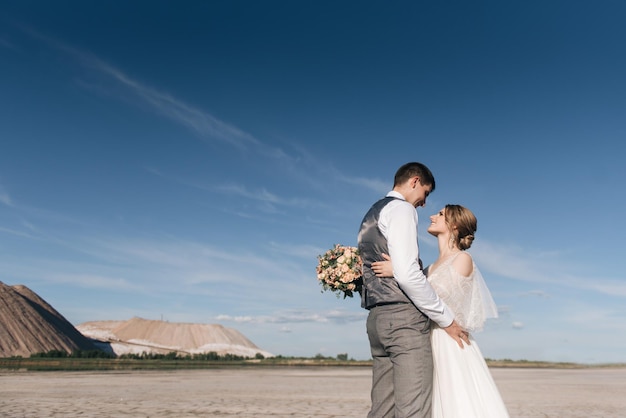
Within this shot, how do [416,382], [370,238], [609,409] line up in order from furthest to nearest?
1. [609,409]
2. [370,238]
3. [416,382]

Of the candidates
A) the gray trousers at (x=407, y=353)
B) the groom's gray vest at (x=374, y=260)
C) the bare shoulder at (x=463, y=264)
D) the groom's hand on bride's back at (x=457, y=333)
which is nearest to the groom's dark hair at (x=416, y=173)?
the groom's gray vest at (x=374, y=260)

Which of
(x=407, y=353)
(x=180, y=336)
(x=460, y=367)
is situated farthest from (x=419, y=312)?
(x=180, y=336)

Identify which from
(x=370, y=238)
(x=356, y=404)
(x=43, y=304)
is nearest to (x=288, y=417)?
(x=356, y=404)

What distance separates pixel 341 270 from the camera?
15.8 ft

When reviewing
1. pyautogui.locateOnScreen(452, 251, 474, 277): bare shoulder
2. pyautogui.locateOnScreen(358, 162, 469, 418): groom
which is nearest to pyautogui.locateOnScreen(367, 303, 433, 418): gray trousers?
pyautogui.locateOnScreen(358, 162, 469, 418): groom

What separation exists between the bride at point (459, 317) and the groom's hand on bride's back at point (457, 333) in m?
0.05

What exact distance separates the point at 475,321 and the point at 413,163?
153 cm

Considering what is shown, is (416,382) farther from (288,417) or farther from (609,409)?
(609,409)

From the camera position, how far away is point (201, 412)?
35.1ft

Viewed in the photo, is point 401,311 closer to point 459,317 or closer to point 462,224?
point 459,317

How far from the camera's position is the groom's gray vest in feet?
13.3

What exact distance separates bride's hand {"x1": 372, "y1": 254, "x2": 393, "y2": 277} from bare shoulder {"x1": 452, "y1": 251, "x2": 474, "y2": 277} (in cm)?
89

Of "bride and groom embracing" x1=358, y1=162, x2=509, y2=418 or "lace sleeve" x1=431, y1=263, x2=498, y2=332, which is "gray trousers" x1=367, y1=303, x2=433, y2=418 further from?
"lace sleeve" x1=431, y1=263, x2=498, y2=332

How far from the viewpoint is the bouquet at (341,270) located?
15.7 feet
